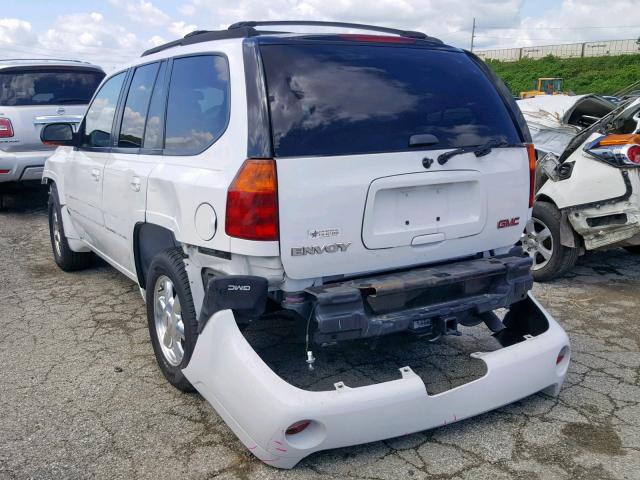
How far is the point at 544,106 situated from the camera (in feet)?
23.3

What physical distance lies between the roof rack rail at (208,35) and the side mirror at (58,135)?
1.37m

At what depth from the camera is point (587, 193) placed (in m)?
5.00

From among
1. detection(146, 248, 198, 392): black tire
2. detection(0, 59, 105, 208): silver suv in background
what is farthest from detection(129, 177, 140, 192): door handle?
detection(0, 59, 105, 208): silver suv in background

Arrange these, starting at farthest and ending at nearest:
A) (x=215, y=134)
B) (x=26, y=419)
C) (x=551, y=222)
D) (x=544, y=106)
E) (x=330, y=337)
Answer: (x=544, y=106) < (x=551, y=222) < (x=26, y=419) < (x=215, y=134) < (x=330, y=337)

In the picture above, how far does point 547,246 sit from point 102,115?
3802 mm

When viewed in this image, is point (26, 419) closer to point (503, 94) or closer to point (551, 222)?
point (503, 94)

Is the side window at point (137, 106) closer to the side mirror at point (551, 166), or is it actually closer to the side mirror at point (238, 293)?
the side mirror at point (238, 293)

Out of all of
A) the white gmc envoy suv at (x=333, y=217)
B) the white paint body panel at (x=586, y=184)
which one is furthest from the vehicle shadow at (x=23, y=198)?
the white paint body panel at (x=586, y=184)

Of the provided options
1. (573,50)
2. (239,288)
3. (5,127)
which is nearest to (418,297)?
(239,288)

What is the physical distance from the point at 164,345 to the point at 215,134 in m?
1.29

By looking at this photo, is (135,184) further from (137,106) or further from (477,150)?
(477,150)

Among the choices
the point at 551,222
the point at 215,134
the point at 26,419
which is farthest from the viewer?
the point at 551,222

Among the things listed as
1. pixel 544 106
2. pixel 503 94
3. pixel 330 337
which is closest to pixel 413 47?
pixel 503 94

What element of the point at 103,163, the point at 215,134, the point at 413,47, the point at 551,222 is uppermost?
the point at 413,47
